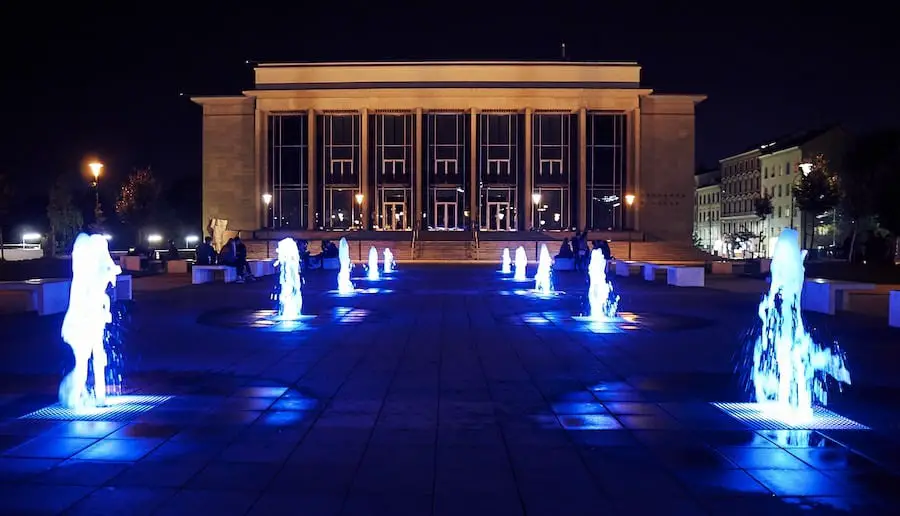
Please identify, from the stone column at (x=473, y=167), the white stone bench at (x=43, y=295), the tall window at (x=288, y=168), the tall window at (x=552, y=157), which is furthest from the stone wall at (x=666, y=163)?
the white stone bench at (x=43, y=295)

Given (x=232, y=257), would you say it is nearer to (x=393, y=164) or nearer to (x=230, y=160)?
(x=393, y=164)

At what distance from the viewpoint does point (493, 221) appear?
72.8 metres

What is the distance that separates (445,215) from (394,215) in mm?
4168

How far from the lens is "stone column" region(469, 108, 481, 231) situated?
70188mm

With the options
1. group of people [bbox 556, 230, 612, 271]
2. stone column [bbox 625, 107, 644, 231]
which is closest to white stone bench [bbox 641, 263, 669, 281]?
group of people [bbox 556, 230, 612, 271]

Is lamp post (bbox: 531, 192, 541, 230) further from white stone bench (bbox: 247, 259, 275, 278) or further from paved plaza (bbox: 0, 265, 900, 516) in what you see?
paved plaza (bbox: 0, 265, 900, 516)

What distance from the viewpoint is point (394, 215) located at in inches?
2849

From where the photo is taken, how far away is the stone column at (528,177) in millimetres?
69875

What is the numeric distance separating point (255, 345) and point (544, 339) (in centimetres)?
464

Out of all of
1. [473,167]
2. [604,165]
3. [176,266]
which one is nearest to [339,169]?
[473,167]

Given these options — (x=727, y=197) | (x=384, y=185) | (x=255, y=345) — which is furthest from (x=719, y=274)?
(x=727, y=197)

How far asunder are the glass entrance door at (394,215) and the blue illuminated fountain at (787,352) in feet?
204

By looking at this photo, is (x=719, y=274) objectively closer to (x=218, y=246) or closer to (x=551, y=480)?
(x=218, y=246)

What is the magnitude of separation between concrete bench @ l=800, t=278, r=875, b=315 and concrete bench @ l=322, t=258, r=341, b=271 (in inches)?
999
